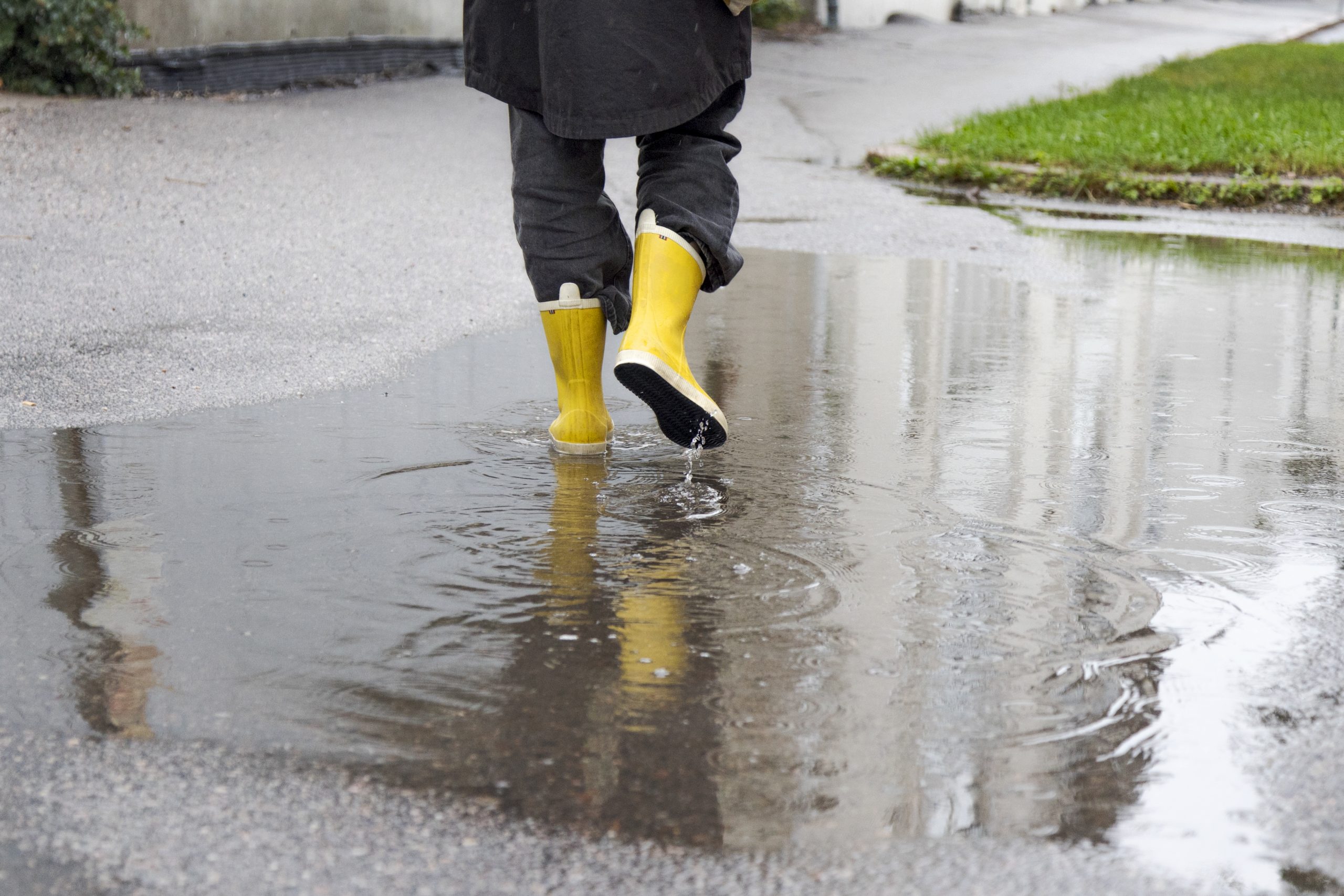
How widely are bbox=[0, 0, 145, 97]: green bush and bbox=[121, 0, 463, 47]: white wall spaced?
2.30ft

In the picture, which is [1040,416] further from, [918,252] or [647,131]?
[918,252]

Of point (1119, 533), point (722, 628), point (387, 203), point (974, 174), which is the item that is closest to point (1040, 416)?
point (1119, 533)

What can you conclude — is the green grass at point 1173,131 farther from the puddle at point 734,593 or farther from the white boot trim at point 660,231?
the white boot trim at point 660,231

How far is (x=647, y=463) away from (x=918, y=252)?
3.04 metres

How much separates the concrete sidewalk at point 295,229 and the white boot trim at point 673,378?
97 centimetres

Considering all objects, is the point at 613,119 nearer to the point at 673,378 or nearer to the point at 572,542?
the point at 673,378

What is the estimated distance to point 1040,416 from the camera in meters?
3.24

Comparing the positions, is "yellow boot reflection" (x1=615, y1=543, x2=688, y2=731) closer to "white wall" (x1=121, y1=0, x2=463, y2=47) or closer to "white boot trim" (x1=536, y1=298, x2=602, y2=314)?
"white boot trim" (x1=536, y1=298, x2=602, y2=314)

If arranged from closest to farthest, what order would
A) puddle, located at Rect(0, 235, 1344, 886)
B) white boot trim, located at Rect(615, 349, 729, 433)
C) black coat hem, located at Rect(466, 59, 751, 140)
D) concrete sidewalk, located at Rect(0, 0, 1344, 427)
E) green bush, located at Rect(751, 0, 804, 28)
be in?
puddle, located at Rect(0, 235, 1344, 886) < white boot trim, located at Rect(615, 349, 729, 433) < black coat hem, located at Rect(466, 59, 751, 140) < concrete sidewalk, located at Rect(0, 0, 1344, 427) < green bush, located at Rect(751, 0, 804, 28)

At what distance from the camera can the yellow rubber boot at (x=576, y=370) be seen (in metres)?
2.92

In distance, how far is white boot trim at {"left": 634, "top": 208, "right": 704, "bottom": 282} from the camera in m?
2.88

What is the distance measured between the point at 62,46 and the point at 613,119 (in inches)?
283

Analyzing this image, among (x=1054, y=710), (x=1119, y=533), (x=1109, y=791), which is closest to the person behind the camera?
(x=1109, y=791)

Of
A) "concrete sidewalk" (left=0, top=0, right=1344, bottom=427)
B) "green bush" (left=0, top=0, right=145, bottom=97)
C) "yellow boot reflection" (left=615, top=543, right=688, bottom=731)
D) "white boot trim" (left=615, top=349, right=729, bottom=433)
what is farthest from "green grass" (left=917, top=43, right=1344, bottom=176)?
"yellow boot reflection" (left=615, top=543, right=688, bottom=731)
